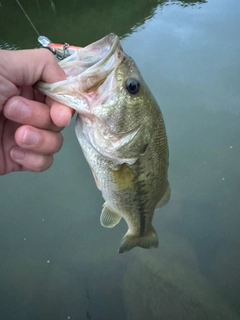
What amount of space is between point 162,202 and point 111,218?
0.76ft

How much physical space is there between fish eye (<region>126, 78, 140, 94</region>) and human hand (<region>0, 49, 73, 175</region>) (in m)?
0.19

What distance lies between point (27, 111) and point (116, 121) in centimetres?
28

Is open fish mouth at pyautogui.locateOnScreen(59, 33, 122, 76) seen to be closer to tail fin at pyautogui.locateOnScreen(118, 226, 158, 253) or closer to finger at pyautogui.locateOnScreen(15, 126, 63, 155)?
finger at pyautogui.locateOnScreen(15, 126, 63, 155)

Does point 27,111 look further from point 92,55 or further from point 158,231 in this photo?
point 158,231

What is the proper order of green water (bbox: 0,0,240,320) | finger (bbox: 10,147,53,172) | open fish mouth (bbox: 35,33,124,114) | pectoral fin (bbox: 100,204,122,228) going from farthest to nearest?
1. green water (bbox: 0,0,240,320)
2. pectoral fin (bbox: 100,204,122,228)
3. finger (bbox: 10,147,53,172)
4. open fish mouth (bbox: 35,33,124,114)

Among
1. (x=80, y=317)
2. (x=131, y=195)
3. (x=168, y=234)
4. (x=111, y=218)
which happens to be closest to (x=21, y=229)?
(x=80, y=317)

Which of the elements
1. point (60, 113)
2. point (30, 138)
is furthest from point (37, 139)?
point (60, 113)

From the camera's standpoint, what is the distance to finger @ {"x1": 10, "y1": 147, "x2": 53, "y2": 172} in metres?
1.17

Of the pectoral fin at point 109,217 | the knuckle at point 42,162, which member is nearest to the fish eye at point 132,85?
the knuckle at point 42,162

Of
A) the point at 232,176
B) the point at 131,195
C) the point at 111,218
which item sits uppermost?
the point at 131,195

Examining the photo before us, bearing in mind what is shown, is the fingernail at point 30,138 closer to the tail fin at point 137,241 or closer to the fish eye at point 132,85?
the fish eye at point 132,85

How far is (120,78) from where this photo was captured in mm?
948

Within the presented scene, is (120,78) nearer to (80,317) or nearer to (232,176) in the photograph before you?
(80,317)

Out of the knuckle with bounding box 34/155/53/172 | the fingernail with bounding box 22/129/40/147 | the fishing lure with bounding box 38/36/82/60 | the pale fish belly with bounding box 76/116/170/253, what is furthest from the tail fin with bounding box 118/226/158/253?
the fishing lure with bounding box 38/36/82/60
